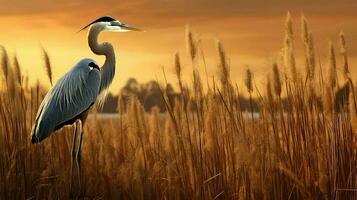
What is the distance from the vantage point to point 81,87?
3814mm

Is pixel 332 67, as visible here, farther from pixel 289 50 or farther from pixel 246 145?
pixel 246 145

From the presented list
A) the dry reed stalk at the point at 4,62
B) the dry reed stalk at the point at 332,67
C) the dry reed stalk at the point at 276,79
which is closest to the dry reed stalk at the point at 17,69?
the dry reed stalk at the point at 4,62

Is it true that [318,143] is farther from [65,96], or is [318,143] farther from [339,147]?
[65,96]

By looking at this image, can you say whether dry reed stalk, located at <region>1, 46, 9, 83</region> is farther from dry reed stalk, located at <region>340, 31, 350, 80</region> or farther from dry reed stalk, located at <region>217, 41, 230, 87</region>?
dry reed stalk, located at <region>340, 31, 350, 80</region>

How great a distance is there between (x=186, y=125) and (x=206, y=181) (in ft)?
1.22

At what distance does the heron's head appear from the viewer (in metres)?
3.77

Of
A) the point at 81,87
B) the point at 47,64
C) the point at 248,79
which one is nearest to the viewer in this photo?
the point at 248,79

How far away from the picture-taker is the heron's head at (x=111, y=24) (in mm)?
3766

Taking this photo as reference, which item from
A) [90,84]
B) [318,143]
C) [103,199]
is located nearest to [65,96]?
[90,84]

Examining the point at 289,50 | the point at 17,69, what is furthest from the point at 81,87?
the point at 289,50

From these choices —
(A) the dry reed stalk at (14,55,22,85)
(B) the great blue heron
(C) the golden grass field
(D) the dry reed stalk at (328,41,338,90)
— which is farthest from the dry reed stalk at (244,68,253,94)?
(A) the dry reed stalk at (14,55,22,85)

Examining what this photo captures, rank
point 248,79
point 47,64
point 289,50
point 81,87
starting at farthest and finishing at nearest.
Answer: point 81,87
point 47,64
point 248,79
point 289,50

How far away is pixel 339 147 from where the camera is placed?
2861 mm

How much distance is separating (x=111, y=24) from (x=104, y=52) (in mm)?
202
